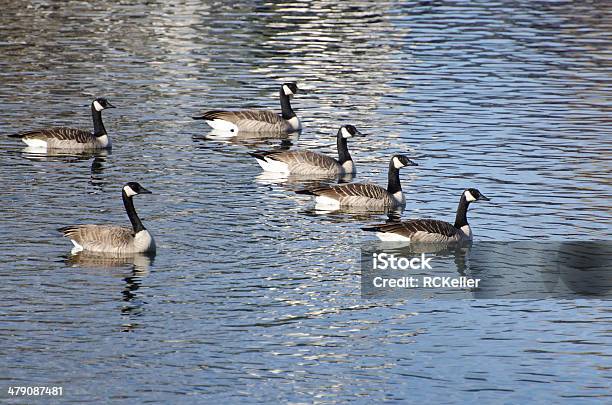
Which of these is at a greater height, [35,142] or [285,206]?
[35,142]

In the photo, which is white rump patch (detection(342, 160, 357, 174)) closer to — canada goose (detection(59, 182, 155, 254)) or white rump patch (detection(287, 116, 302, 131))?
white rump patch (detection(287, 116, 302, 131))

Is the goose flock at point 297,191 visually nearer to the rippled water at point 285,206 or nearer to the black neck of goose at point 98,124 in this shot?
the black neck of goose at point 98,124

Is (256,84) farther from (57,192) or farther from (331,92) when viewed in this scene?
(57,192)

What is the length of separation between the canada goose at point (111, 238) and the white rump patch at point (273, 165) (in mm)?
9385

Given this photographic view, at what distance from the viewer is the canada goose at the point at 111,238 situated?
27.7 m

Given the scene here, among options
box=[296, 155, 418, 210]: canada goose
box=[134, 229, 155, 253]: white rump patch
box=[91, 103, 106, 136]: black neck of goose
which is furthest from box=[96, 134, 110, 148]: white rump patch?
box=[134, 229, 155, 253]: white rump patch

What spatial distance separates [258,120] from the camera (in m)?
43.5

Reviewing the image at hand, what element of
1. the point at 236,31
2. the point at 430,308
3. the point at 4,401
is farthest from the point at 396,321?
the point at 236,31

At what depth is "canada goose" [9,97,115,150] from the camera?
1548 inches

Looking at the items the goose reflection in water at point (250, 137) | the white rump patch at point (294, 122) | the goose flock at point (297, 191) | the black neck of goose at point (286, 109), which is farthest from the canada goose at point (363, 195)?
the black neck of goose at point (286, 109)

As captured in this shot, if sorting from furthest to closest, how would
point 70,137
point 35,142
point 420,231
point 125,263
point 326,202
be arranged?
point 70,137 → point 35,142 → point 326,202 → point 420,231 → point 125,263

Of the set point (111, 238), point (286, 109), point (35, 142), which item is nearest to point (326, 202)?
point (111, 238)

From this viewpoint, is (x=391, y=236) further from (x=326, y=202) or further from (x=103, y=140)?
(x=103, y=140)

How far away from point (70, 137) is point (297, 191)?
29.6ft
